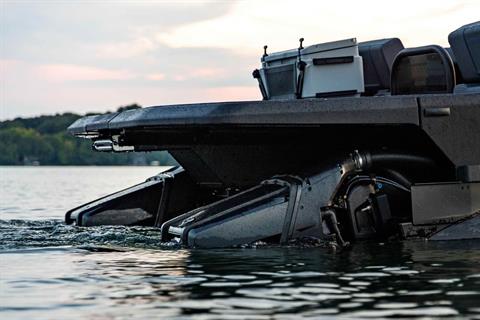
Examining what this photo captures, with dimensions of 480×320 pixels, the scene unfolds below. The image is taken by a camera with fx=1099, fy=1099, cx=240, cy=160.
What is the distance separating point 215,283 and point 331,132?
413 centimetres

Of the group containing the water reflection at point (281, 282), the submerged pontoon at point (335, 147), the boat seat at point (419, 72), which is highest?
the boat seat at point (419, 72)

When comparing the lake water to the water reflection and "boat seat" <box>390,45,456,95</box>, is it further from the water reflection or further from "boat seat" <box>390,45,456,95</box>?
"boat seat" <box>390,45,456,95</box>

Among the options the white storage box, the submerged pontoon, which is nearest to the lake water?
the submerged pontoon

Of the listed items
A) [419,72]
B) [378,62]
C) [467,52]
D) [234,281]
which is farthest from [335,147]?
[234,281]

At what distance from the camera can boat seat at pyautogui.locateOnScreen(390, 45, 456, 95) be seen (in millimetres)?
11586

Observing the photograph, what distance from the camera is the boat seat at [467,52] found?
11.3 m

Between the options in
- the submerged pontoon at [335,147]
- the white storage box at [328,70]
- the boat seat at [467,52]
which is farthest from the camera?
the white storage box at [328,70]

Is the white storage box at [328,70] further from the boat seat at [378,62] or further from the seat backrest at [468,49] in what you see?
the seat backrest at [468,49]

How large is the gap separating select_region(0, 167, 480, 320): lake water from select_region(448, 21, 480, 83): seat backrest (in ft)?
6.64

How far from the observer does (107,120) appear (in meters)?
11.3

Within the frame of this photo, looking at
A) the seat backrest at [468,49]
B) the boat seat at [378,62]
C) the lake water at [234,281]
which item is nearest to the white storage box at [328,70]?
the boat seat at [378,62]

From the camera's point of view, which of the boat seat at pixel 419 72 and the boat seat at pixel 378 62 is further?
the boat seat at pixel 378 62

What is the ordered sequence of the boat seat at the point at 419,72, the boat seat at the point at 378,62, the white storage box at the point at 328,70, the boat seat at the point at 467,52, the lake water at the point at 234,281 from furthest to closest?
the boat seat at the point at 378,62 < the white storage box at the point at 328,70 < the boat seat at the point at 419,72 < the boat seat at the point at 467,52 < the lake water at the point at 234,281

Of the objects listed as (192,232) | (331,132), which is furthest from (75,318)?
(331,132)
